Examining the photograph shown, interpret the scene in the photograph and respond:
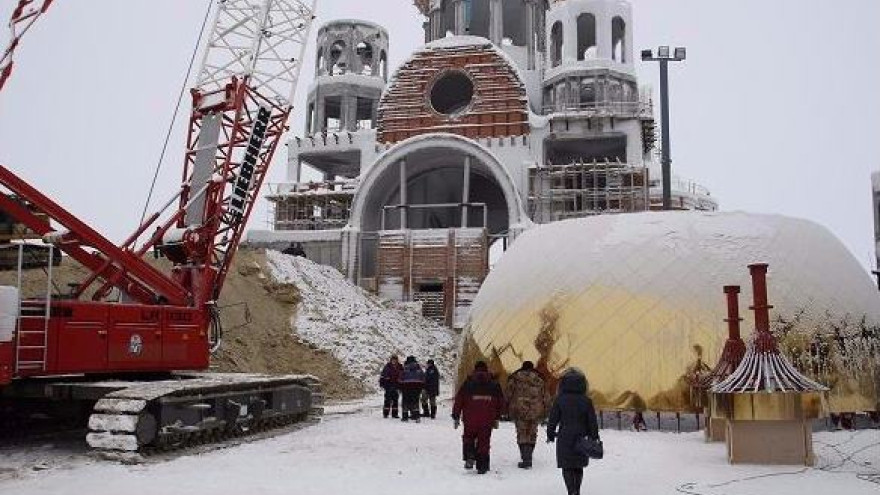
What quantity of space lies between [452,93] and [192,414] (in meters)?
36.1

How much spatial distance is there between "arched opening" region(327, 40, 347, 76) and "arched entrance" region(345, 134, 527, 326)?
13.9 metres

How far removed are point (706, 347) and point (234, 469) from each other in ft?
29.2

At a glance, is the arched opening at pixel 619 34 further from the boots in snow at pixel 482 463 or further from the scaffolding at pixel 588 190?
the boots in snow at pixel 482 463

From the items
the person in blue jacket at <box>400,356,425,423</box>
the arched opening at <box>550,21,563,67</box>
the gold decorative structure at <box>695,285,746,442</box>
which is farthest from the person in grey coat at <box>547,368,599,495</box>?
the arched opening at <box>550,21,563,67</box>

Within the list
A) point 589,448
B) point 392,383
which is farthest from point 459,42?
point 589,448

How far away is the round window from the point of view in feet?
142

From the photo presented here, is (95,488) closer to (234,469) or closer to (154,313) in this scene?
(234,469)

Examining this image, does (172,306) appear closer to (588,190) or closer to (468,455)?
(468,455)

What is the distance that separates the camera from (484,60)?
137 feet

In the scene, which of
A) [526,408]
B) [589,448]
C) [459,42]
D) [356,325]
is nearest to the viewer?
[589,448]

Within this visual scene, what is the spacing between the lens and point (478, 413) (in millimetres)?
10148

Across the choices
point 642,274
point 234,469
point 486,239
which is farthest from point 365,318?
point 234,469

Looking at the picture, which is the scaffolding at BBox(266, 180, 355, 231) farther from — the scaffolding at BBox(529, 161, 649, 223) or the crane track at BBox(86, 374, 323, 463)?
the crane track at BBox(86, 374, 323, 463)

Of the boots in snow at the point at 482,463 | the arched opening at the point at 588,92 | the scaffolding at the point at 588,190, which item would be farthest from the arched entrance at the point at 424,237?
the boots in snow at the point at 482,463
